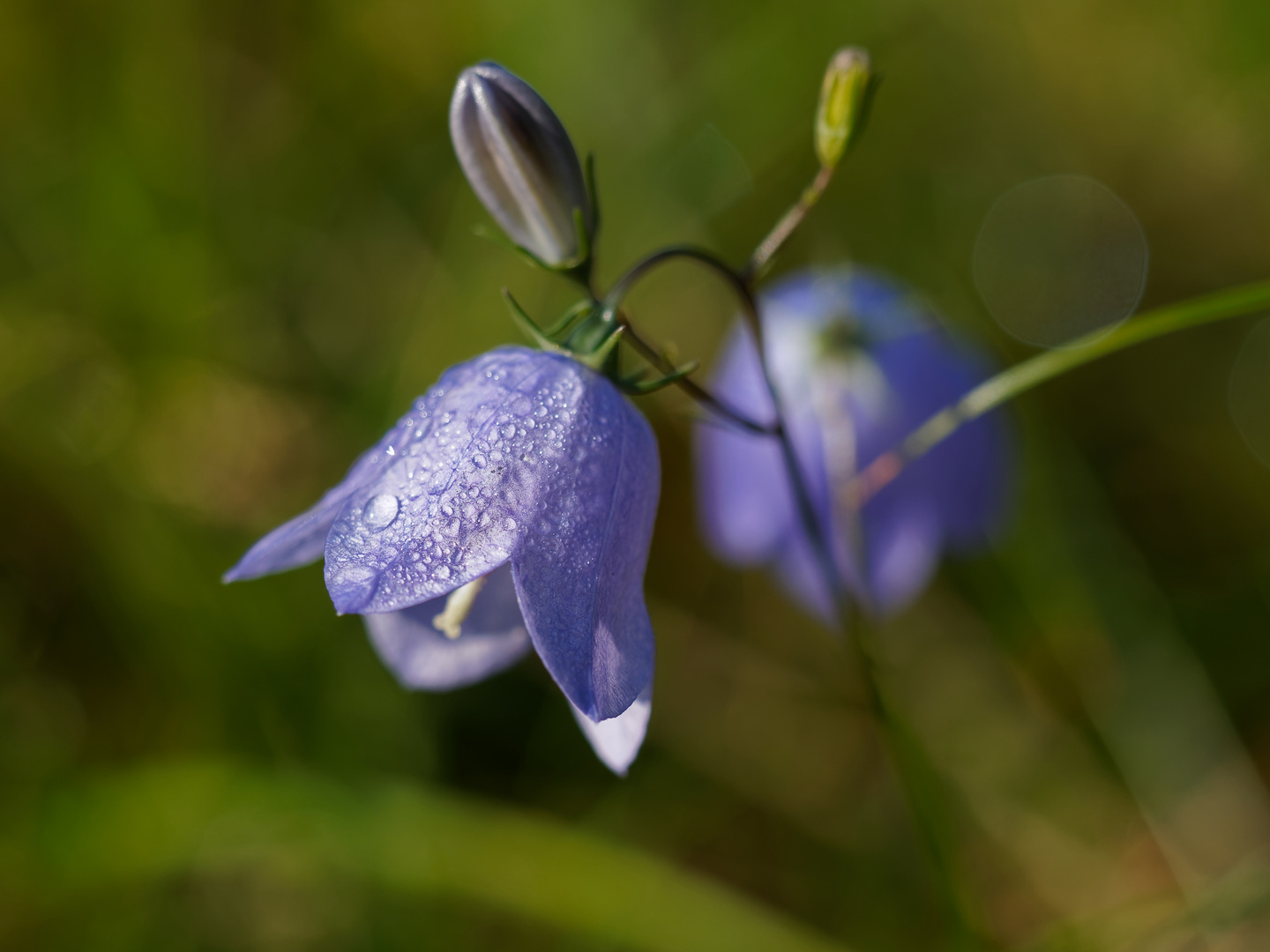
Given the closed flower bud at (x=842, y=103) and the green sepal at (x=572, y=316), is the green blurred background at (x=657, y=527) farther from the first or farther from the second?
the closed flower bud at (x=842, y=103)

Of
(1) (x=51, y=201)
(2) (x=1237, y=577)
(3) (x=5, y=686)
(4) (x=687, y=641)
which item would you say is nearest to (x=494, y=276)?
(4) (x=687, y=641)

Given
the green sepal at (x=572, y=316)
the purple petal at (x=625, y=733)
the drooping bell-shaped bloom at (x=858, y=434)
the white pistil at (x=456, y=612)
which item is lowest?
the drooping bell-shaped bloom at (x=858, y=434)

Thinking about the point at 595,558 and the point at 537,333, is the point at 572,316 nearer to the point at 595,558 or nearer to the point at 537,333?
the point at 537,333

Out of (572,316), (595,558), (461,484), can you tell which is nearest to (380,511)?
(461,484)

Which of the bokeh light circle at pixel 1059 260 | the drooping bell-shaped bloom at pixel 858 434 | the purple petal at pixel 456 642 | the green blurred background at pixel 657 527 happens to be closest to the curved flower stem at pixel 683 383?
the purple petal at pixel 456 642

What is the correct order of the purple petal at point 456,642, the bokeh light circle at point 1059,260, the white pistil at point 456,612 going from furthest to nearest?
1. the bokeh light circle at point 1059,260
2. the purple petal at point 456,642
3. the white pistil at point 456,612

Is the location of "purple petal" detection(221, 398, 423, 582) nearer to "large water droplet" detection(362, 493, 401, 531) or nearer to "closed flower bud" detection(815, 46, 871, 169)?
"large water droplet" detection(362, 493, 401, 531)

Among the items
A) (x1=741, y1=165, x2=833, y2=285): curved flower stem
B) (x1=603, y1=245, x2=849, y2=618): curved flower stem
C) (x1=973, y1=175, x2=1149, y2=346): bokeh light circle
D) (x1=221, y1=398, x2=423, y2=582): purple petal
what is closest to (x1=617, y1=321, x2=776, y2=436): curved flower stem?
(x1=603, y1=245, x2=849, y2=618): curved flower stem
